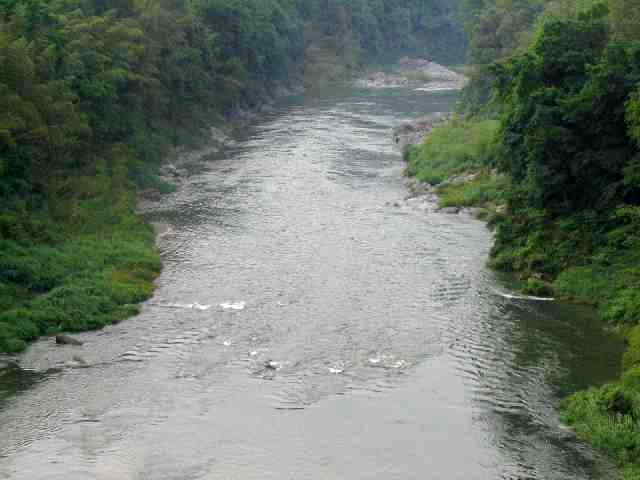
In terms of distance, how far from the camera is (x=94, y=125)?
4638 cm

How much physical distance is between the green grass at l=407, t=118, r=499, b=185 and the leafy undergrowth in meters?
18.1

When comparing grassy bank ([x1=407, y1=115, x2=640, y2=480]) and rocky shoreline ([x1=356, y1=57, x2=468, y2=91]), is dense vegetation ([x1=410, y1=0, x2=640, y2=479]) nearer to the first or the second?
grassy bank ([x1=407, y1=115, x2=640, y2=480])

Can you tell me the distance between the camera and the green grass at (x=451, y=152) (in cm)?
5053

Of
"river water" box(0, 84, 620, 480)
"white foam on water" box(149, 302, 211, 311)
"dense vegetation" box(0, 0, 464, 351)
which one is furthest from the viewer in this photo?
"dense vegetation" box(0, 0, 464, 351)

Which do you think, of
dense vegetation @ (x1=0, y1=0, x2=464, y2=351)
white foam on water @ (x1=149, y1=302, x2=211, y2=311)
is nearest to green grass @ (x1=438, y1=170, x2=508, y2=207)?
dense vegetation @ (x1=0, y1=0, x2=464, y2=351)

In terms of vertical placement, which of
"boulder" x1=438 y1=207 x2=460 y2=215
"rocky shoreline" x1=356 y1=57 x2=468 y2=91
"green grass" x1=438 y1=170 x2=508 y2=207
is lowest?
"boulder" x1=438 y1=207 x2=460 y2=215

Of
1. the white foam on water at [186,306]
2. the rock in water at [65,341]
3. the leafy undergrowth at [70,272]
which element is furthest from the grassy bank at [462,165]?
the rock in water at [65,341]

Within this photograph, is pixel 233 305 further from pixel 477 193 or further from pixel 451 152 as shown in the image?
pixel 451 152

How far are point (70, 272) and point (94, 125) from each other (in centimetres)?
1535

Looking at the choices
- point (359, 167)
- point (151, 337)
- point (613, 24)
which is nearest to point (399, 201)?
point (359, 167)

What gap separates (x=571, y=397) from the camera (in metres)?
24.0

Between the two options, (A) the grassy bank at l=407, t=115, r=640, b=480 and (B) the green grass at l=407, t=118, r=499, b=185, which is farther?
(B) the green grass at l=407, t=118, r=499, b=185

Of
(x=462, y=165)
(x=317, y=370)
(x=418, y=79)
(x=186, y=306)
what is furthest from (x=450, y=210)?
(x=418, y=79)

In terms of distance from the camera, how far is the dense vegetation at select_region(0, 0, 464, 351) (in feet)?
104
